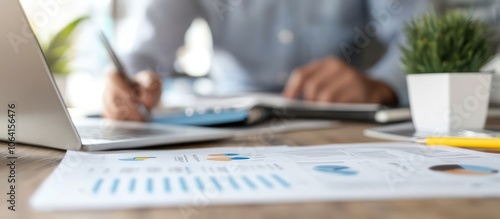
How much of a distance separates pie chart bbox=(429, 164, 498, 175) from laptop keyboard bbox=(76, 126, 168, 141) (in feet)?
0.99

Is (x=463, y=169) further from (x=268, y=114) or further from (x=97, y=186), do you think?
(x=268, y=114)

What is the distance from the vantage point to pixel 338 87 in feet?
3.86

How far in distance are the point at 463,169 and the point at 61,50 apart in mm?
2148

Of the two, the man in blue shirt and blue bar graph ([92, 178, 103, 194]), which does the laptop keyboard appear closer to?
blue bar graph ([92, 178, 103, 194])

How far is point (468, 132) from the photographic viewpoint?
574 millimetres

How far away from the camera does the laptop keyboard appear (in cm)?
54

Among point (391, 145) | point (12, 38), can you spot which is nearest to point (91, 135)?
point (12, 38)

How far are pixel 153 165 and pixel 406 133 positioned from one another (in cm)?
35

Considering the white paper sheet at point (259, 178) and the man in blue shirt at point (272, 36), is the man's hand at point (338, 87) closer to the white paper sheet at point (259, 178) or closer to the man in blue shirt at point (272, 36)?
the man in blue shirt at point (272, 36)

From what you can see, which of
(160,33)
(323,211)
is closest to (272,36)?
(160,33)

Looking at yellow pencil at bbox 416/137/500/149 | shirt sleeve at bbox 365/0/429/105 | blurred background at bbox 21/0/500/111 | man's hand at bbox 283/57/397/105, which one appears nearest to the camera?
yellow pencil at bbox 416/137/500/149

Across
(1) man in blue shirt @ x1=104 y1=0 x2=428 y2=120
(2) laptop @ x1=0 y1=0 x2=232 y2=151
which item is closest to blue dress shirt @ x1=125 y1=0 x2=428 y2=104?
(1) man in blue shirt @ x1=104 y1=0 x2=428 y2=120

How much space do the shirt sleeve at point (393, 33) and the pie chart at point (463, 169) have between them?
0.89 m

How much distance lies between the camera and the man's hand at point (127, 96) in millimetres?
811
